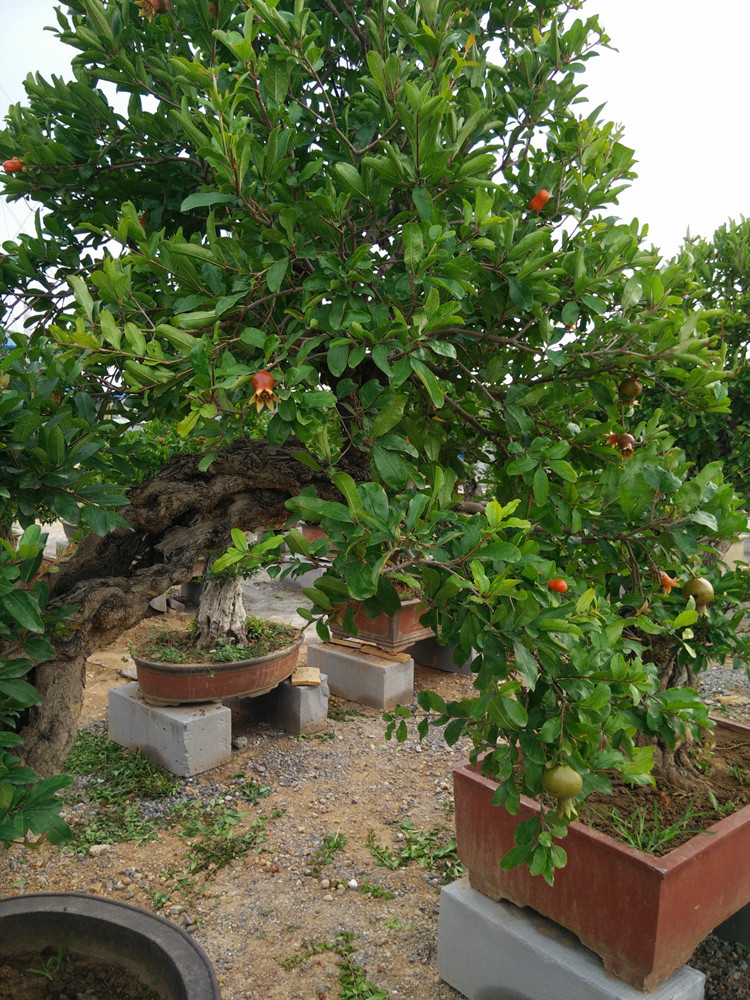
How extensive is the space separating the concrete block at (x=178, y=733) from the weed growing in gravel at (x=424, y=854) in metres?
1.01

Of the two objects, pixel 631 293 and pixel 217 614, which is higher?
pixel 631 293

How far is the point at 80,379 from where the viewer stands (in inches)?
54.1

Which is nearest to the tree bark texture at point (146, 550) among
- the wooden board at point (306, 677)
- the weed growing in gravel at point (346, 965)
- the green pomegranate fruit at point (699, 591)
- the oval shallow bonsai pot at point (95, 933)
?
the oval shallow bonsai pot at point (95, 933)

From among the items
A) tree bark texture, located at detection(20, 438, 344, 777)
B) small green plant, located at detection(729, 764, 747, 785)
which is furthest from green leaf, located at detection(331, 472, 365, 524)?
small green plant, located at detection(729, 764, 747, 785)

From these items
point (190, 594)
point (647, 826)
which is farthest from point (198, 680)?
point (190, 594)

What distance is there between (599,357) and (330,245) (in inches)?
23.6

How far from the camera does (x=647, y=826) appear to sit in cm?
228

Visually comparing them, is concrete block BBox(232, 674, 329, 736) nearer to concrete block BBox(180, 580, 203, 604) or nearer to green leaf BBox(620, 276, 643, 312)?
concrete block BBox(180, 580, 203, 604)

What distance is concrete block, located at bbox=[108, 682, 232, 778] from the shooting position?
3.92 meters

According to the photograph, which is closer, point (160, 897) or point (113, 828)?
point (160, 897)

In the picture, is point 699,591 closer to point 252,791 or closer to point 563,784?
point 563,784

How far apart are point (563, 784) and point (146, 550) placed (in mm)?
1194

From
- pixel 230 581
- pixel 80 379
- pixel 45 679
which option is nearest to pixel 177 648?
pixel 230 581

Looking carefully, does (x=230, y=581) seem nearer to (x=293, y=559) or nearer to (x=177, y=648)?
(x=177, y=648)
